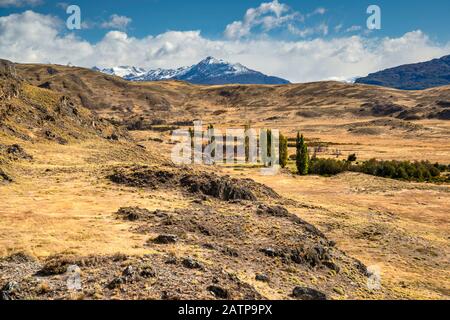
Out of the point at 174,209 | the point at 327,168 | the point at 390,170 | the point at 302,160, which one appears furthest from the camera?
the point at 327,168

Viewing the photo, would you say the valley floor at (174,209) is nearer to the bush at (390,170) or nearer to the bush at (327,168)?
the bush at (390,170)

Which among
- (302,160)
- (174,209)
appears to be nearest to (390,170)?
(302,160)

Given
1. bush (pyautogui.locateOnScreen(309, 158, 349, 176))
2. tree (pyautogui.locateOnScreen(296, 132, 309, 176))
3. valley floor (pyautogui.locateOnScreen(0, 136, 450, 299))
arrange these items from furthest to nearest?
1. bush (pyautogui.locateOnScreen(309, 158, 349, 176))
2. tree (pyautogui.locateOnScreen(296, 132, 309, 176))
3. valley floor (pyautogui.locateOnScreen(0, 136, 450, 299))

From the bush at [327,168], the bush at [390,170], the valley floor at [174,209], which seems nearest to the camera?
the valley floor at [174,209]

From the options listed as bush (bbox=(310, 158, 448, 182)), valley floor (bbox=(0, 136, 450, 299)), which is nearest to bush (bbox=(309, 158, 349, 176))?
bush (bbox=(310, 158, 448, 182))

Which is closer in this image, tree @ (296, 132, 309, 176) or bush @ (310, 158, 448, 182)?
bush @ (310, 158, 448, 182)

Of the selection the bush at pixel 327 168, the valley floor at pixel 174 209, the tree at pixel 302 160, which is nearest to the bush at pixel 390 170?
the bush at pixel 327 168

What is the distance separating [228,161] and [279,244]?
89.9 meters

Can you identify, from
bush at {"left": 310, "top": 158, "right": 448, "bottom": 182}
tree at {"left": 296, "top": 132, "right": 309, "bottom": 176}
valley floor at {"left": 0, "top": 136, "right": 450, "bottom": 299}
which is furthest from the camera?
tree at {"left": 296, "top": 132, "right": 309, "bottom": 176}

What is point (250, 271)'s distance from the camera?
1081 inches

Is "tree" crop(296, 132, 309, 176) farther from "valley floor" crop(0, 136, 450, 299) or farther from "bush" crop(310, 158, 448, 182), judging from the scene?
"valley floor" crop(0, 136, 450, 299)

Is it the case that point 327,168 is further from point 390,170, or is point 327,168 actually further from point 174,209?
point 174,209
